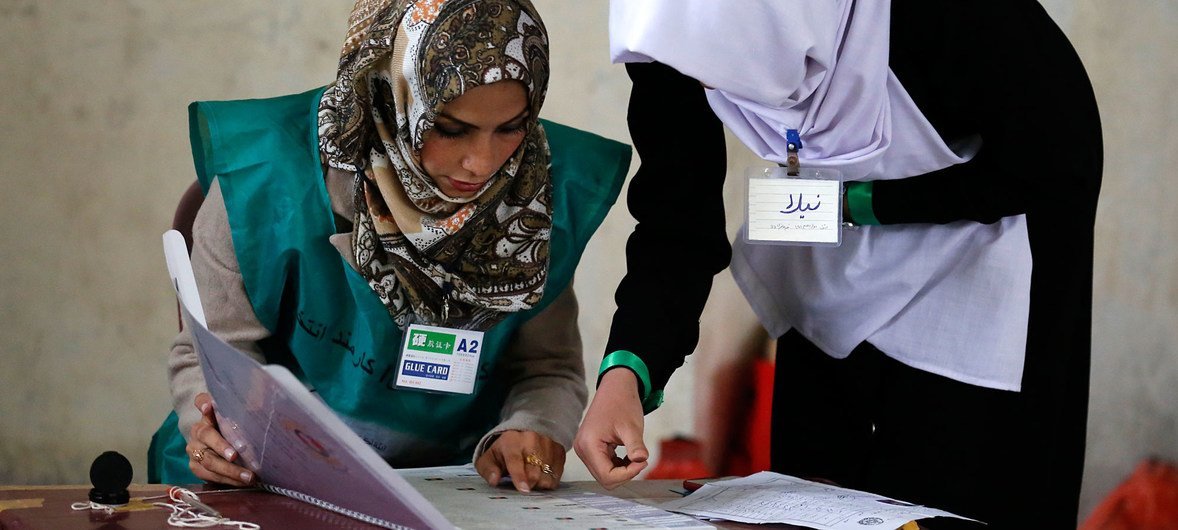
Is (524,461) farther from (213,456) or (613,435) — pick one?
(213,456)

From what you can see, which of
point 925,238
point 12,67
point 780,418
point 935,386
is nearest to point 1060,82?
point 925,238

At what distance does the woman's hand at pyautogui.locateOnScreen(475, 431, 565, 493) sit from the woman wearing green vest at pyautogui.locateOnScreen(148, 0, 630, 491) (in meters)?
0.04

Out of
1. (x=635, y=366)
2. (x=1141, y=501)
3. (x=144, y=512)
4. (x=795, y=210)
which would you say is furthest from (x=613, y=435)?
(x=1141, y=501)

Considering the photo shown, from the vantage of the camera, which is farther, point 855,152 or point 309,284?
point 309,284

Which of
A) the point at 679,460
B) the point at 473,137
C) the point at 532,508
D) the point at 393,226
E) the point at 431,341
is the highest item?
the point at 473,137

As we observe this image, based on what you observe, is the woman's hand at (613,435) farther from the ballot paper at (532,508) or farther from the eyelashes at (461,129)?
the eyelashes at (461,129)

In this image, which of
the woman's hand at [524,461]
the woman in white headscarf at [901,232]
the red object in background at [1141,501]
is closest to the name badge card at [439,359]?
the woman's hand at [524,461]

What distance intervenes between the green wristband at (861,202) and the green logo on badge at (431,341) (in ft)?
1.67

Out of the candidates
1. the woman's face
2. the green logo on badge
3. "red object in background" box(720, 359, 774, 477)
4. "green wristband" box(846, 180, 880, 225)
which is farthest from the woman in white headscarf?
"red object in background" box(720, 359, 774, 477)

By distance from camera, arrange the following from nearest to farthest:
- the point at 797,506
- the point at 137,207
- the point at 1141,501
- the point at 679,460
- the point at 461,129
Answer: the point at 797,506 < the point at 461,129 < the point at 1141,501 < the point at 137,207 < the point at 679,460

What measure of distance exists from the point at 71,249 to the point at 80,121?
298 mm

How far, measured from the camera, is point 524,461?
115 centimetres

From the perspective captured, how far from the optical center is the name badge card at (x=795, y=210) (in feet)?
3.63

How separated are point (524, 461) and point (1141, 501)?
1776 mm
